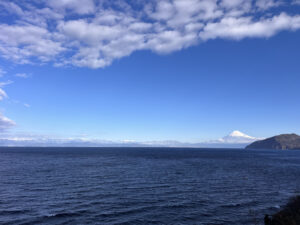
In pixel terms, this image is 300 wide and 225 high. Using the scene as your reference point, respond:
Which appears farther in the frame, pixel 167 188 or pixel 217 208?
pixel 167 188

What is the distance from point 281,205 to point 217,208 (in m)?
11.0

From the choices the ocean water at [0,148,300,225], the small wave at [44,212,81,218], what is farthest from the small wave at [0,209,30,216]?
the small wave at [44,212,81,218]

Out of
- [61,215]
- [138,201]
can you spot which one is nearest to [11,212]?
[61,215]

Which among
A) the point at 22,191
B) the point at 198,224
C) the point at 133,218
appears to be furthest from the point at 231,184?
the point at 22,191

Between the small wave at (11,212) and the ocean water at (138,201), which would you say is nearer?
the ocean water at (138,201)

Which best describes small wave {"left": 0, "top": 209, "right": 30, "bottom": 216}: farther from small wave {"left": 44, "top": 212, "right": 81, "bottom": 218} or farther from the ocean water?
small wave {"left": 44, "top": 212, "right": 81, "bottom": 218}

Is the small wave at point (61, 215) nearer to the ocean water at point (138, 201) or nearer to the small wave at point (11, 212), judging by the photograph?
the ocean water at point (138, 201)

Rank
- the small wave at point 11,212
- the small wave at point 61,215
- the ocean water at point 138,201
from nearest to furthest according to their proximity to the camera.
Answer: the ocean water at point 138,201
the small wave at point 61,215
the small wave at point 11,212

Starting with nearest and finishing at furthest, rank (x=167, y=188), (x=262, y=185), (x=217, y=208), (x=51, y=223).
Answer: (x=51, y=223), (x=217, y=208), (x=167, y=188), (x=262, y=185)

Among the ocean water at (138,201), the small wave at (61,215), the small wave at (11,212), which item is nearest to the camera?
the ocean water at (138,201)

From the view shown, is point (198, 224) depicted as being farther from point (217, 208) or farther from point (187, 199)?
point (187, 199)

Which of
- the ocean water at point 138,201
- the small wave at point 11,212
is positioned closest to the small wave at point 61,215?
the ocean water at point 138,201

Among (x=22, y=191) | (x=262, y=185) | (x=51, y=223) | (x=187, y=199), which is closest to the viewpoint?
(x=51, y=223)

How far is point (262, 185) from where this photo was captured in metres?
49.5
